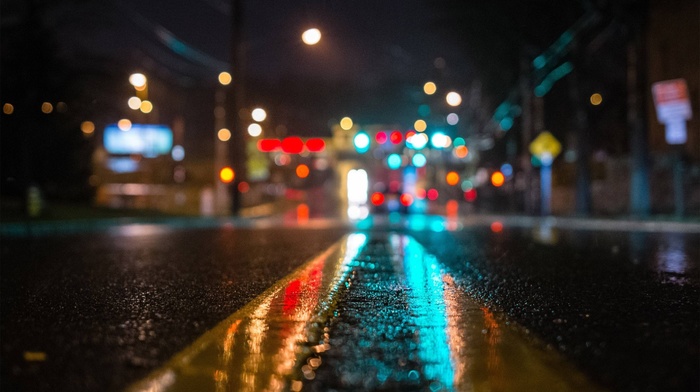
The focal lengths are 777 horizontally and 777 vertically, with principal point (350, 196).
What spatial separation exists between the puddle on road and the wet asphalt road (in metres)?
0.13

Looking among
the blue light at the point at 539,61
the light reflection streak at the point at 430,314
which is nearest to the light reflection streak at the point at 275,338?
the light reflection streak at the point at 430,314

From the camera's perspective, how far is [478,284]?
399 inches

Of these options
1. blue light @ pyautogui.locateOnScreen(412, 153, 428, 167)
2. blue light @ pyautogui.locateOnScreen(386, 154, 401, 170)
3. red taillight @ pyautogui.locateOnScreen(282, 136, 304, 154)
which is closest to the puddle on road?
blue light @ pyautogui.locateOnScreen(386, 154, 401, 170)

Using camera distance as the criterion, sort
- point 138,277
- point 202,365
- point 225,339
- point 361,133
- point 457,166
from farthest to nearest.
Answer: point 457,166, point 361,133, point 138,277, point 225,339, point 202,365

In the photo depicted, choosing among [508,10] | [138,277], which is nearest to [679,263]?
[138,277]

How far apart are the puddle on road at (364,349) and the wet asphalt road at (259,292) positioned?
0.42ft

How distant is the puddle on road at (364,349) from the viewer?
5.03 meters

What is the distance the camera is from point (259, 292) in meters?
9.30

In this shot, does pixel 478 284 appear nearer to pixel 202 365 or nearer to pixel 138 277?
pixel 138 277

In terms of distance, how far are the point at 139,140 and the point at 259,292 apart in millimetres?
57481

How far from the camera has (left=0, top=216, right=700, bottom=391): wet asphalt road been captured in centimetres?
550

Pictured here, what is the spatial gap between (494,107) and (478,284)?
127ft

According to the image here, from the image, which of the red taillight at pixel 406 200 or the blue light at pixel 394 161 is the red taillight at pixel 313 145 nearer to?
the blue light at pixel 394 161

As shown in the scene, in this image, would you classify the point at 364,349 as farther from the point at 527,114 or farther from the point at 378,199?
the point at 378,199
